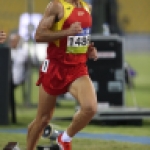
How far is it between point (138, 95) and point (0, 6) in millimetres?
4192

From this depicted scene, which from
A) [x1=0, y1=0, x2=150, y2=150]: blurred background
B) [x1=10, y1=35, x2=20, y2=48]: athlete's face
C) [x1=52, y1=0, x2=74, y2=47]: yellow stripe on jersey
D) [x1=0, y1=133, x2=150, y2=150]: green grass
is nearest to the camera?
[x1=52, y1=0, x2=74, y2=47]: yellow stripe on jersey

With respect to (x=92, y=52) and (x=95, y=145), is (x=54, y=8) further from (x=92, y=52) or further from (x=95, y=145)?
(x=95, y=145)

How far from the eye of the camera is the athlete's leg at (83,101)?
8.80 metres

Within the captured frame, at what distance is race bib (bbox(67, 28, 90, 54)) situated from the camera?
8992mm

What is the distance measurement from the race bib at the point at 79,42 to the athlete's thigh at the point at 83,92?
0.31 metres

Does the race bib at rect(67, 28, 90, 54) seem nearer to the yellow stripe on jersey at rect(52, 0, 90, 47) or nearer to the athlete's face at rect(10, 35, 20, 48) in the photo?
the yellow stripe on jersey at rect(52, 0, 90, 47)

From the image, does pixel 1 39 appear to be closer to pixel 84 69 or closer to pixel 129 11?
pixel 84 69

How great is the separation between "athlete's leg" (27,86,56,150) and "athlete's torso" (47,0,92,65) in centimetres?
42

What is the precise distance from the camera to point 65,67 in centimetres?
902

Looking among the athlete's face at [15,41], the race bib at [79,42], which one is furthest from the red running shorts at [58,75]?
the athlete's face at [15,41]

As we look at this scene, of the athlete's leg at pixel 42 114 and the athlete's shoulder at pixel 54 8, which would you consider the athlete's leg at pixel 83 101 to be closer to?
the athlete's leg at pixel 42 114

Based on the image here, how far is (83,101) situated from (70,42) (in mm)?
685

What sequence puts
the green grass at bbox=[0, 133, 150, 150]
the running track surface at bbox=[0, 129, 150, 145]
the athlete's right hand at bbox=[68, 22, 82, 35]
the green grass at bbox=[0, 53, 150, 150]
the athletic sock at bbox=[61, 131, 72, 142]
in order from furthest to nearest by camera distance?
1. the running track surface at bbox=[0, 129, 150, 145]
2. the green grass at bbox=[0, 53, 150, 150]
3. the green grass at bbox=[0, 133, 150, 150]
4. the athletic sock at bbox=[61, 131, 72, 142]
5. the athlete's right hand at bbox=[68, 22, 82, 35]

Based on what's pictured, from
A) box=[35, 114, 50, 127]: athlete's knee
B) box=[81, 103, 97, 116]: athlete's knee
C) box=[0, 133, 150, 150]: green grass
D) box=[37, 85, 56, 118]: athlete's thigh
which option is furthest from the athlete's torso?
box=[0, 133, 150, 150]: green grass
